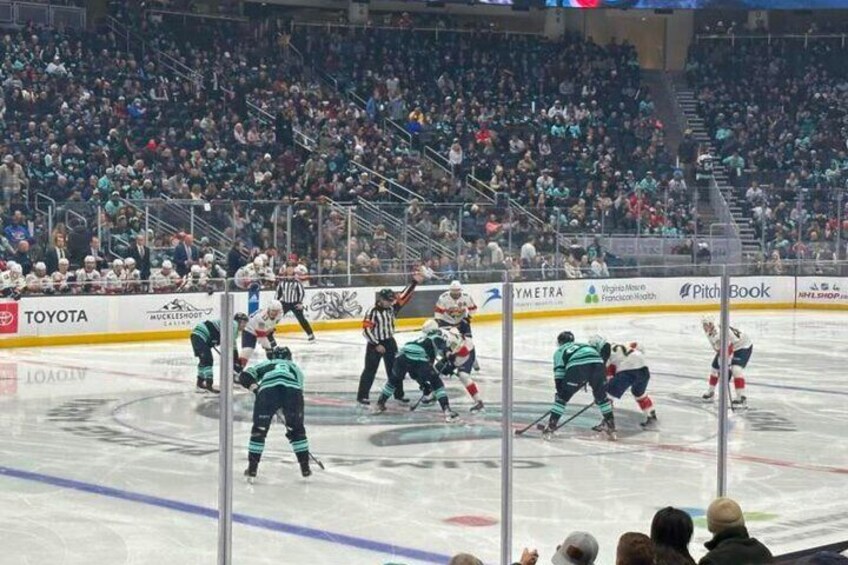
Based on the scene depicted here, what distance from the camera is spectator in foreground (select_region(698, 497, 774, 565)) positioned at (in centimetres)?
579

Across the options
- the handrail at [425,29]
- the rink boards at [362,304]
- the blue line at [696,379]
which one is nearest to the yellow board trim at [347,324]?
the rink boards at [362,304]

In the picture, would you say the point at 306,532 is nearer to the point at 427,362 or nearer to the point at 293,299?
the point at 427,362

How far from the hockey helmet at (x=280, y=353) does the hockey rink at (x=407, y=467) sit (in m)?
0.16

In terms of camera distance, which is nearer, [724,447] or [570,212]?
[724,447]

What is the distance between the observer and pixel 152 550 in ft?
28.5

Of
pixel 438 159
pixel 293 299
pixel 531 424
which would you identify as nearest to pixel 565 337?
pixel 531 424

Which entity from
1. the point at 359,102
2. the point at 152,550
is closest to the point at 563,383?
the point at 152,550

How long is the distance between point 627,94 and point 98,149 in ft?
51.8

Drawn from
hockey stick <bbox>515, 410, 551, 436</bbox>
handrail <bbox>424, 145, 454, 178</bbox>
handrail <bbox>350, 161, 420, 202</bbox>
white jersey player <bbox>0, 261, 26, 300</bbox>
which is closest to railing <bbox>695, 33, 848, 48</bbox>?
handrail <bbox>424, 145, 454, 178</bbox>

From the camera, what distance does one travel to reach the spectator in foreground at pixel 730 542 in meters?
5.79

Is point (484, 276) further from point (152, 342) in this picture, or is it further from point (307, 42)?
point (307, 42)

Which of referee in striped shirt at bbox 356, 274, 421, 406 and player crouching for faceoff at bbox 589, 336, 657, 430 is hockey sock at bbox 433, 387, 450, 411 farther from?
player crouching for faceoff at bbox 589, 336, 657, 430

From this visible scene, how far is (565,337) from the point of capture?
40.7ft

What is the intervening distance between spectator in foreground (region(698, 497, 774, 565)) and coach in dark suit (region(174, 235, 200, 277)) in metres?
17.2
